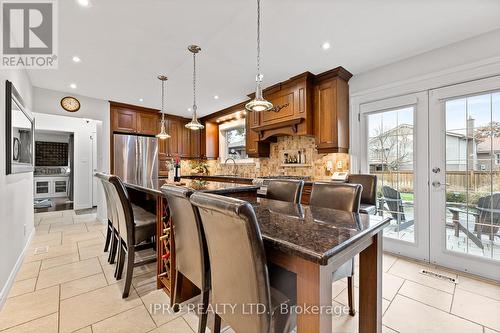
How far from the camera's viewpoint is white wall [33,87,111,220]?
3869 mm

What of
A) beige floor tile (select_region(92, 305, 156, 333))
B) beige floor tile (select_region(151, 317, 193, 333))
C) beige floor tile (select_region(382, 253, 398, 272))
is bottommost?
beige floor tile (select_region(382, 253, 398, 272))

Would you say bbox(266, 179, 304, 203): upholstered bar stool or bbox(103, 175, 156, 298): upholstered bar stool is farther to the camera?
bbox(266, 179, 304, 203): upholstered bar stool

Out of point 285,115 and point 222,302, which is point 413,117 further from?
point 222,302

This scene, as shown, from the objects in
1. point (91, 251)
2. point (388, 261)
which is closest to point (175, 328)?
point (91, 251)

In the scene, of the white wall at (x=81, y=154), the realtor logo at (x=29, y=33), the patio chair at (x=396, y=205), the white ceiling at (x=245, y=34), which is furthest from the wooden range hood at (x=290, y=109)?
the white wall at (x=81, y=154)

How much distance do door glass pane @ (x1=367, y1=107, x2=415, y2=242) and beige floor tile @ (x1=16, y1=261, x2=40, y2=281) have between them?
4226 millimetres

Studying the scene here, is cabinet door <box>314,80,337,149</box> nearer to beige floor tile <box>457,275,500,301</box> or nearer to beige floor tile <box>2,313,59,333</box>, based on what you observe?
beige floor tile <box>457,275,500,301</box>

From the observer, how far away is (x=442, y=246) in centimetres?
255

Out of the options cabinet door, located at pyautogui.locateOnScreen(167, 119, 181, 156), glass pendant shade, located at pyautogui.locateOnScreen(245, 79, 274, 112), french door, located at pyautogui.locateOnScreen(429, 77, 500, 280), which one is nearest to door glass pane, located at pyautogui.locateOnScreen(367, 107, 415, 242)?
french door, located at pyautogui.locateOnScreen(429, 77, 500, 280)

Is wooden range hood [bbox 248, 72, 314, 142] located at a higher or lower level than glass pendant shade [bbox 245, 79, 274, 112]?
higher

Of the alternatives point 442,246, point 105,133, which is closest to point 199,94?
point 105,133

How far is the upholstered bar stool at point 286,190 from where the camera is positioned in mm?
2061

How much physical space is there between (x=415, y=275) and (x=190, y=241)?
2.44 m

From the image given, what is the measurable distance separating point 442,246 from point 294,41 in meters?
2.89
